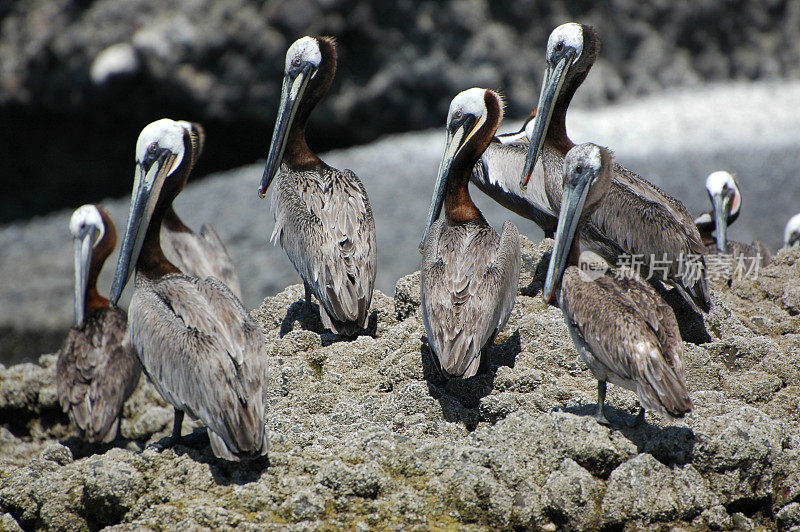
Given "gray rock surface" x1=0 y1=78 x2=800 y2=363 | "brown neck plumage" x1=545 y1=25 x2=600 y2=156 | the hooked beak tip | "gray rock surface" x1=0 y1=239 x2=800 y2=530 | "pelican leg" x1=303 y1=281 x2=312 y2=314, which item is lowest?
"gray rock surface" x1=0 y1=239 x2=800 y2=530

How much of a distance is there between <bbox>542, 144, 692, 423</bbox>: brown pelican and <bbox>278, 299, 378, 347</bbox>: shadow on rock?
5.16ft

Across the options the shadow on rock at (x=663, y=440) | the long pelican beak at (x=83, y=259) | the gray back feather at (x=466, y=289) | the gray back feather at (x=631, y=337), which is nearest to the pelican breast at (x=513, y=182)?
the gray back feather at (x=466, y=289)

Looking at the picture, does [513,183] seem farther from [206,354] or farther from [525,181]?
[206,354]

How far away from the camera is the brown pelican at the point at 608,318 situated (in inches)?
148

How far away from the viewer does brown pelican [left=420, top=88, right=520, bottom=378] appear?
14.6 feet

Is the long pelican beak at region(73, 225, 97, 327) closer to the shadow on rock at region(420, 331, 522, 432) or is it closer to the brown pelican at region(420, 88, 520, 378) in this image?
the brown pelican at region(420, 88, 520, 378)

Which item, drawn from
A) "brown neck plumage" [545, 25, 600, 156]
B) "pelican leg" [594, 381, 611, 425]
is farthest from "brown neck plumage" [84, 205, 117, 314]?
"pelican leg" [594, 381, 611, 425]

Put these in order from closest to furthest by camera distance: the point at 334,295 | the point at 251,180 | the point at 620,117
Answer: the point at 334,295 < the point at 251,180 < the point at 620,117

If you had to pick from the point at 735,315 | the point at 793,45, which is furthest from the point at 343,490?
the point at 793,45

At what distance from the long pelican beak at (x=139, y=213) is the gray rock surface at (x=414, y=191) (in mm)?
9536

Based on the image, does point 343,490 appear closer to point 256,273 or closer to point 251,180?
point 256,273

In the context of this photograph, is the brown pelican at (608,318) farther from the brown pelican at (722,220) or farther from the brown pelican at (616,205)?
the brown pelican at (722,220)

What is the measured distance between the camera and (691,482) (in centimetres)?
383

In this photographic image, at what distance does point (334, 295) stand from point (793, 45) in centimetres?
2053
